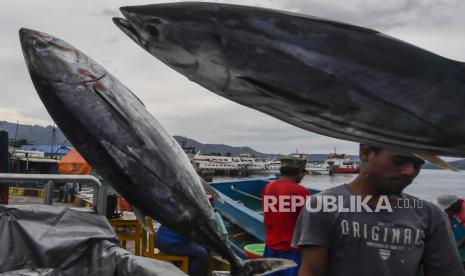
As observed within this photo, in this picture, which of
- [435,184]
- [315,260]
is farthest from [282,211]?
[315,260]

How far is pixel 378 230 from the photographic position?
97.7 inches

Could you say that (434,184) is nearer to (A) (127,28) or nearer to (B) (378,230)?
(B) (378,230)

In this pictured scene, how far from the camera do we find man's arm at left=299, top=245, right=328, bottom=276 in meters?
2.53

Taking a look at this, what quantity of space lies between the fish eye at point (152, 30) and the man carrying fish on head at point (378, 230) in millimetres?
1798

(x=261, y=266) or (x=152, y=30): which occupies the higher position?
(x=152, y=30)

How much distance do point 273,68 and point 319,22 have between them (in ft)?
0.49

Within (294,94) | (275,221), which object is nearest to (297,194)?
(275,221)

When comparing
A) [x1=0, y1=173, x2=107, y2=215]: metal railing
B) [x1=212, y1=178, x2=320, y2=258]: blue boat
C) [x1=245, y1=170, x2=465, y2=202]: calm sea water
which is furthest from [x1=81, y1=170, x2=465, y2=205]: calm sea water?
[x1=212, y1=178, x2=320, y2=258]: blue boat

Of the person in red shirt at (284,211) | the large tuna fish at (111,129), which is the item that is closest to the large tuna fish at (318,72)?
the large tuna fish at (111,129)

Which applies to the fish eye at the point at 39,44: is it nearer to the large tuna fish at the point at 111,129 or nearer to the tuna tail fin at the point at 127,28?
the large tuna fish at the point at 111,129

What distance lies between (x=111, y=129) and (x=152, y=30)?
0.44 meters

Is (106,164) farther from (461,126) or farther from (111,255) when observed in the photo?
(111,255)

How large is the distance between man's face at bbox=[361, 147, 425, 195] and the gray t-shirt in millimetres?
133

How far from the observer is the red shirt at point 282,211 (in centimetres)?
527
